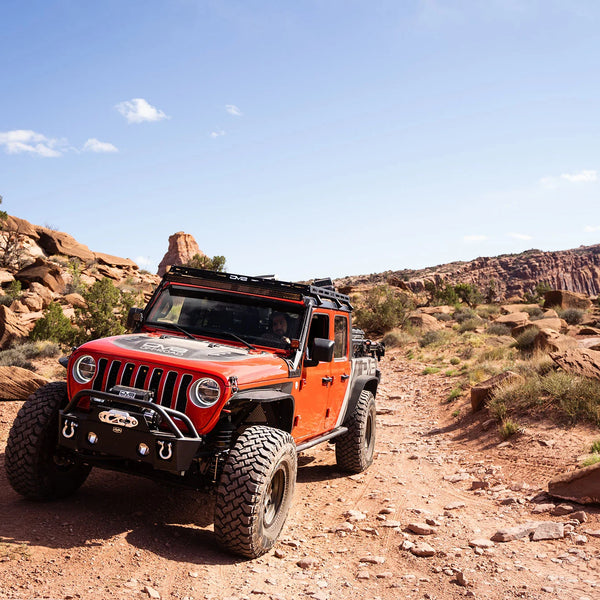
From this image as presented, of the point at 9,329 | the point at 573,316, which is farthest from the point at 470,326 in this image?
the point at 9,329

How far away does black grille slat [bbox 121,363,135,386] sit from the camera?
476 cm

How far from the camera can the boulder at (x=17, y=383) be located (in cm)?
997

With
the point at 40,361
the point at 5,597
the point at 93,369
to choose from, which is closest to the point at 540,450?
the point at 93,369

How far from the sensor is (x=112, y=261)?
38.4 metres

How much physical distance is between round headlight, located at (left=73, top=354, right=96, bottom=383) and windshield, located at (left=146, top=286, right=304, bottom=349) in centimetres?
126

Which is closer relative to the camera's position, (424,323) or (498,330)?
(498,330)

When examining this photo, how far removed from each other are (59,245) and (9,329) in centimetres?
2038

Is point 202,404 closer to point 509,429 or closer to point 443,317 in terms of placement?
point 509,429

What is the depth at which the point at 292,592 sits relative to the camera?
407 centimetres

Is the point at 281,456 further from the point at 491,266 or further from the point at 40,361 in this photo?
the point at 491,266

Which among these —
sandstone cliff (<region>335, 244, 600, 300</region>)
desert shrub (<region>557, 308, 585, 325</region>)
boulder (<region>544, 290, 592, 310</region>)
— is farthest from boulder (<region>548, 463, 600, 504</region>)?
sandstone cliff (<region>335, 244, 600, 300</region>)

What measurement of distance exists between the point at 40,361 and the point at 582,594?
14.4 m

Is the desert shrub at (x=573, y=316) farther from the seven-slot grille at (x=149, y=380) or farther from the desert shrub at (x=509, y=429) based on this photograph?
the seven-slot grille at (x=149, y=380)

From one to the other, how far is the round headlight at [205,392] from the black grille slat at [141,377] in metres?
0.46
